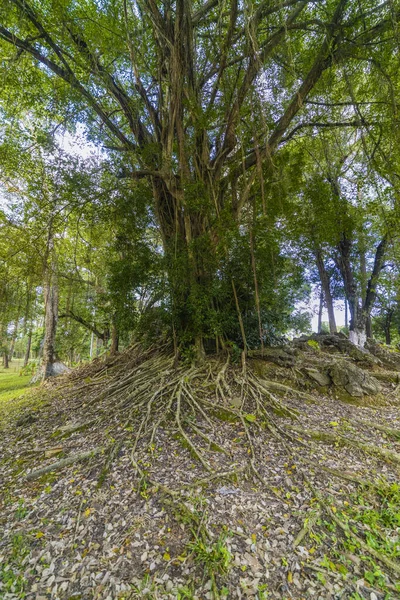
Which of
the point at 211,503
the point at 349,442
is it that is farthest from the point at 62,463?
the point at 349,442

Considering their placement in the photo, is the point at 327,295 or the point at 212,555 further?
the point at 327,295

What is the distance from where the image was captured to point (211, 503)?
5.58 feet

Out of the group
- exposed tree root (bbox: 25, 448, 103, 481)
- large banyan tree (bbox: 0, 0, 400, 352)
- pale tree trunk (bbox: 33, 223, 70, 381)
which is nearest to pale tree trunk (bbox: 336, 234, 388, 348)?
large banyan tree (bbox: 0, 0, 400, 352)

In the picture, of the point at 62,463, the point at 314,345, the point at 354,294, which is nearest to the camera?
the point at 62,463

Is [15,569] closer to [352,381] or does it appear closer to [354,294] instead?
[352,381]

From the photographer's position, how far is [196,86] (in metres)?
3.68

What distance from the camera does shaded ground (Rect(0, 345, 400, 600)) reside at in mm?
1287

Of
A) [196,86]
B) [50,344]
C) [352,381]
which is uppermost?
[196,86]

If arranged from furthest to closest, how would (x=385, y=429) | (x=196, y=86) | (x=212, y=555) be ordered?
(x=196, y=86) < (x=385, y=429) < (x=212, y=555)

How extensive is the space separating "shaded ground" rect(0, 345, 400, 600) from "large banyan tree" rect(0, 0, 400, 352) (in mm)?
1556

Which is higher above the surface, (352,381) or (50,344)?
(50,344)

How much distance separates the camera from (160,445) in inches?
92.7

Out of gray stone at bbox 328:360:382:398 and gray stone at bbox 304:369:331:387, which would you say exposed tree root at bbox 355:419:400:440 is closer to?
gray stone at bbox 328:360:382:398

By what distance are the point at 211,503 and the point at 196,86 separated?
16.3 ft
